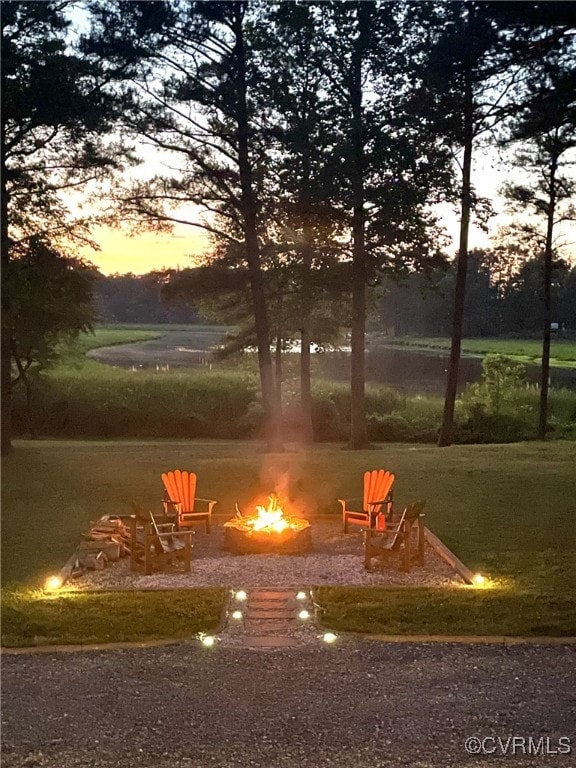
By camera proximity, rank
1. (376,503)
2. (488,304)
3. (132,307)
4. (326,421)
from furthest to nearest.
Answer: (488,304) < (132,307) < (326,421) < (376,503)

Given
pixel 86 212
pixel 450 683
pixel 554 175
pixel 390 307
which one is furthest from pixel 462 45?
pixel 390 307

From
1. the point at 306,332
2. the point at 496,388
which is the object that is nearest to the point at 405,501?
the point at 306,332

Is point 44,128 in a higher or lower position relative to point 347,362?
higher

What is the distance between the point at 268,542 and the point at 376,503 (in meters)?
1.21

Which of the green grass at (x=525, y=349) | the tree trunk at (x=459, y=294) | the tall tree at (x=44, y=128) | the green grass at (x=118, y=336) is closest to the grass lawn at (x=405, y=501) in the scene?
the tree trunk at (x=459, y=294)

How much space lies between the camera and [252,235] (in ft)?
50.3

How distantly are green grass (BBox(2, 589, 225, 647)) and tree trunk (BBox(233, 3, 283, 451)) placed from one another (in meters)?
A: 9.96

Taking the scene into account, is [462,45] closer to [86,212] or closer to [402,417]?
[86,212]

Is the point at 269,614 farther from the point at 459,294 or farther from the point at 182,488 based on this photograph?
the point at 459,294

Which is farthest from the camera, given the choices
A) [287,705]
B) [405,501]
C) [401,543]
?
[405,501]

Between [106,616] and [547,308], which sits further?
[547,308]

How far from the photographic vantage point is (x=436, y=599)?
5.86m

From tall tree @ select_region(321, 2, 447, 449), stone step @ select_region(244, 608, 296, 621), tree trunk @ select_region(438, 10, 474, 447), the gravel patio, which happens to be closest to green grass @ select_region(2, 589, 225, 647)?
stone step @ select_region(244, 608, 296, 621)

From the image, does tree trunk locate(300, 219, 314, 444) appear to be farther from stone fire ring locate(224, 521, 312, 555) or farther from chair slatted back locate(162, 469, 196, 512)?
stone fire ring locate(224, 521, 312, 555)
